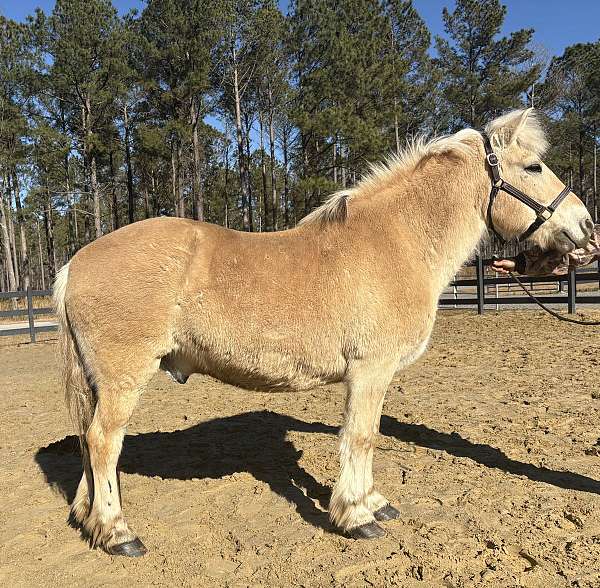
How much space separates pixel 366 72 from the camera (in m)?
24.1

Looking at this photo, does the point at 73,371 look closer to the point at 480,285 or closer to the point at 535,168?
the point at 535,168

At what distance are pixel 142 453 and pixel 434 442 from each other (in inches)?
112

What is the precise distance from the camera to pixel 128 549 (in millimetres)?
2895

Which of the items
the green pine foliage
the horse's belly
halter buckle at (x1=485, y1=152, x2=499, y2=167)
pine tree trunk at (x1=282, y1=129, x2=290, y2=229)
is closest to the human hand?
halter buckle at (x1=485, y1=152, x2=499, y2=167)

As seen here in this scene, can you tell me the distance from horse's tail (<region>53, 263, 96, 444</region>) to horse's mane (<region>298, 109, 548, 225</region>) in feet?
5.51

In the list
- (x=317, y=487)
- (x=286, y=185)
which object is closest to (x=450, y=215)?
(x=317, y=487)

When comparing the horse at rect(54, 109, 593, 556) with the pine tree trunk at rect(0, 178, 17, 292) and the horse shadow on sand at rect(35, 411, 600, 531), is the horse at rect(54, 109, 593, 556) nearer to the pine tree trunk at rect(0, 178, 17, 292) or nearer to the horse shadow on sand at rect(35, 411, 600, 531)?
the horse shadow on sand at rect(35, 411, 600, 531)

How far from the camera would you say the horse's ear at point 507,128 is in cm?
304

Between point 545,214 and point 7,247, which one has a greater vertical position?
point 7,247

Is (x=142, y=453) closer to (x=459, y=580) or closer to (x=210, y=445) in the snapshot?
(x=210, y=445)

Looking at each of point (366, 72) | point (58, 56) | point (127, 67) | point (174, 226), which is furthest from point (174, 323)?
point (58, 56)

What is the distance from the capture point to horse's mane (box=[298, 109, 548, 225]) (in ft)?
10.2

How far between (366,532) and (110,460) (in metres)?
1.65

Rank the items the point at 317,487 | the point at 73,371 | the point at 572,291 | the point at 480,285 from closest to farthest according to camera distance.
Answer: the point at 73,371 < the point at 317,487 < the point at 572,291 < the point at 480,285
